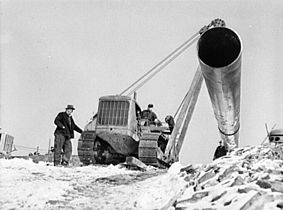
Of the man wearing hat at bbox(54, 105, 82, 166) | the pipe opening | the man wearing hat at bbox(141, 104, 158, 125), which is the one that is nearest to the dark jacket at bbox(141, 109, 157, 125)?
the man wearing hat at bbox(141, 104, 158, 125)

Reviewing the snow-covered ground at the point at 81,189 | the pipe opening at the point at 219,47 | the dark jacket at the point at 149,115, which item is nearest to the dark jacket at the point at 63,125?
the snow-covered ground at the point at 81,189

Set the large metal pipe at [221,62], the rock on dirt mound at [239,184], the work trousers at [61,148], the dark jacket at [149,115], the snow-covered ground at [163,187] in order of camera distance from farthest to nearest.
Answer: the dark jacket at [149,115]
the work trousers at [61,148]
the large metal pipe at [221,62]
the snow-covered ground at [163,187]
the rock on dirt mound at [239,184]

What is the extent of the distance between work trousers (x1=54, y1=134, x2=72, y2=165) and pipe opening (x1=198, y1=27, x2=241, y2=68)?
591 cm

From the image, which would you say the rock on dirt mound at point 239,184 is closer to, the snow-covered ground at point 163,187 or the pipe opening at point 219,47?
the snow-covered ground at point 163,187

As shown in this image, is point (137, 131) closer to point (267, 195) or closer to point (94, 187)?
point (94, 187)

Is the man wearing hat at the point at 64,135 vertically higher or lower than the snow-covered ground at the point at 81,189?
higher

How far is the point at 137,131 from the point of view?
1213cm

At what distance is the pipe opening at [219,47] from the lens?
487 cm

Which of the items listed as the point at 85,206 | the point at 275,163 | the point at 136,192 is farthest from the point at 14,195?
the point at 275,163

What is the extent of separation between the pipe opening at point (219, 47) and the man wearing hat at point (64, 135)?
19.2 ft

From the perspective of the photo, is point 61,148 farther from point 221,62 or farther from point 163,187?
point 221,62

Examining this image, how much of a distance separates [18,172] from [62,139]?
2.91m

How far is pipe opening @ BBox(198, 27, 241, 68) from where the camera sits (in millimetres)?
4871

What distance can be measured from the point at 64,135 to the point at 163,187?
4.51 m
